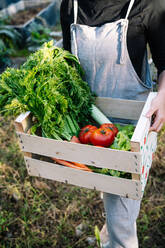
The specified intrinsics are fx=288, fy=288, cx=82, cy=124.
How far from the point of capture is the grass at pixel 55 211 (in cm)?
261

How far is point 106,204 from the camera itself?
6.39 ft

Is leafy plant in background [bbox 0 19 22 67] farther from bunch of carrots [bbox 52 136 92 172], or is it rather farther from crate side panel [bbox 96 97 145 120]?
bunch of carrots [bbox 52 136 92 172]

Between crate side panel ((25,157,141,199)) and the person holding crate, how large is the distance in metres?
0.23

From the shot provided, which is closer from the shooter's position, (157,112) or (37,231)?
(157,112)

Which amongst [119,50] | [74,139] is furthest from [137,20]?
[74,139]

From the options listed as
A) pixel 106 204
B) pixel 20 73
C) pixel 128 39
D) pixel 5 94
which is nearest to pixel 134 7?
pixel 128 39

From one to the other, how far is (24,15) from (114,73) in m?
7.44

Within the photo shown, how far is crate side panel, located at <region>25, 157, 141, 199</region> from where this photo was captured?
160cm

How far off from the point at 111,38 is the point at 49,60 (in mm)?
422

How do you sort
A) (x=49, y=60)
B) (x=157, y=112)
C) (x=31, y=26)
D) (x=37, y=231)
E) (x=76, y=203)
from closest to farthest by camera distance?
(x=157, y=112) < (x=49, y=60) < (x=37, y=231) < (x=76, y=203) < (x=31, y=26)

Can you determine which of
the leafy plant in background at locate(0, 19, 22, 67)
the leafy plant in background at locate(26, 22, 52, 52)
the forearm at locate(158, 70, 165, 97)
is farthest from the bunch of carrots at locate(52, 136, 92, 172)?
the leafy plant in background at locate(26, 22, 52, 52)

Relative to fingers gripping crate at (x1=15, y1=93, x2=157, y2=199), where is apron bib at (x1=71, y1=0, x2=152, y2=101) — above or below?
above

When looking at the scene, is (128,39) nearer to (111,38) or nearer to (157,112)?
(111,38)

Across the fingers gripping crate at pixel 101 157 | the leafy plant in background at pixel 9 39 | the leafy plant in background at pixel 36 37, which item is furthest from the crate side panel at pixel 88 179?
the leafy plant in background at pixel 36 37
